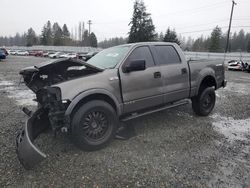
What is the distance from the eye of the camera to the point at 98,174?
3.02m

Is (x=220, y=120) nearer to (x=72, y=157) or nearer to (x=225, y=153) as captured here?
(x=225, y=153)

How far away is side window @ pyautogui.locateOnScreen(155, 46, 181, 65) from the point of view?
462 centimetres

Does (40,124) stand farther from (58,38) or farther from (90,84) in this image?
(58,38)

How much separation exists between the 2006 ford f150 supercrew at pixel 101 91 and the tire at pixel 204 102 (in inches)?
24.6

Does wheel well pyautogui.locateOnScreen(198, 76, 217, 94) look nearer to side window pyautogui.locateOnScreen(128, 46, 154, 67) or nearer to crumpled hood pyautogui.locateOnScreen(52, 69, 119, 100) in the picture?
side window pyautogui.locateOnScreen(128, 46, 154, 67)

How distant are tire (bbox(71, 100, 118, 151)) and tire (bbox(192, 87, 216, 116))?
2.65 metres

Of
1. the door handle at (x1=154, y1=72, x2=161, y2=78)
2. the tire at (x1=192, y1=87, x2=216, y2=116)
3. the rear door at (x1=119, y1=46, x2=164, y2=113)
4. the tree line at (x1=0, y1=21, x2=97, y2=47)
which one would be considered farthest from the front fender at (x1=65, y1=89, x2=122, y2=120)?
the tree line at (x1=0, y1=21, x2=97, y2=47)

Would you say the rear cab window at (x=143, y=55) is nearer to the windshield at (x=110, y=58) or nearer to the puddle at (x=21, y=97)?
the windshield at (x=110, y=58)

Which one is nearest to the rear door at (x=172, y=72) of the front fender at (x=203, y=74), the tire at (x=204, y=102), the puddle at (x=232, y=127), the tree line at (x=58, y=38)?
the front fender at (x=203, y=74)

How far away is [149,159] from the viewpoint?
3424mm

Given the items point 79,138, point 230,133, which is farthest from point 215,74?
point 79,138

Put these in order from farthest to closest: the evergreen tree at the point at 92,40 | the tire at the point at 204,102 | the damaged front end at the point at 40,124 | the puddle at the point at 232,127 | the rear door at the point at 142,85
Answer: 1. the evergreen tree at the point at 92,40
2. the tire at the point at 204,102
3. the puddle at the point at 232,127
4. the rear door at the point at 142,85
5. the damaged front end at the point at 40,124

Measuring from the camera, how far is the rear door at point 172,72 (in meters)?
4.55

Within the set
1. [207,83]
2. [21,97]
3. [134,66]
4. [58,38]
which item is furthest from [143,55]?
[58,38]
